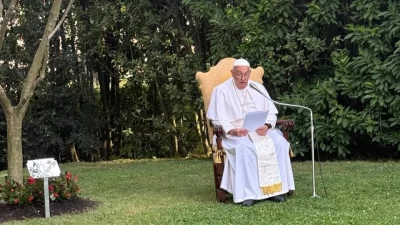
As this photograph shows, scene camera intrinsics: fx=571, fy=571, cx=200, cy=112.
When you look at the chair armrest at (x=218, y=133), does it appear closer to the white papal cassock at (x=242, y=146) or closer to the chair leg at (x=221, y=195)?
the white papal cassock at (x=242, y=146)

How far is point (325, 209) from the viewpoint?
423 centimetres

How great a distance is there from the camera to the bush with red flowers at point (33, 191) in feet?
14.3

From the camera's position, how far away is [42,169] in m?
4.21

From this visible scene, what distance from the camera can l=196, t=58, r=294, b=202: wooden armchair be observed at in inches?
186

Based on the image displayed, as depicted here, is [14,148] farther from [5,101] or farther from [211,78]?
[211,78]

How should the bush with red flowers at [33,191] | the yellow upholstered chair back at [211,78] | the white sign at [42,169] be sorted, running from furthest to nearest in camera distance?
the yellow upholstered chair back at [211,78]
the bush with red flowers at [33,191]
the white sign at [42,169]

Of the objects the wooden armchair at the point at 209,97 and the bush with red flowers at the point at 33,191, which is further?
the wooden armchair at the point at 209,97

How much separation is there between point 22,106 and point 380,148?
476 cm

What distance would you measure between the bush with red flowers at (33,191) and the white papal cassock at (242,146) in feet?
4.14

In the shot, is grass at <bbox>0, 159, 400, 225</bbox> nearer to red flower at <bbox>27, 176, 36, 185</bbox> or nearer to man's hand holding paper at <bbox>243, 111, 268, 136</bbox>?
red flower at <bbox>27, 176, 36, 185</bbox>

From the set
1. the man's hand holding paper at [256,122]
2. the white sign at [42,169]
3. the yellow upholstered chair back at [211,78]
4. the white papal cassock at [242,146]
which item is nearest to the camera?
the white sign at [42,169]

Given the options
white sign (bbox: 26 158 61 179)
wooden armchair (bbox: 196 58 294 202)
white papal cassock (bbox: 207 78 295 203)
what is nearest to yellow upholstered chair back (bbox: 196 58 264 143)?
wooden armchair (bbox: 196 58 294 202)

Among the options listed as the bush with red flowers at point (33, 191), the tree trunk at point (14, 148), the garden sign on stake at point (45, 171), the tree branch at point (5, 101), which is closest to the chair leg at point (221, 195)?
the bush with red flowers at point (33, 191)

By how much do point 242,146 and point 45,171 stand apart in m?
1.55
